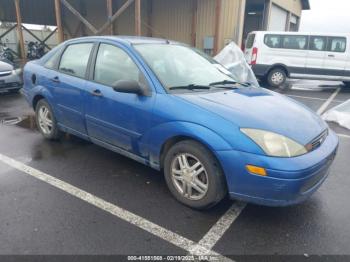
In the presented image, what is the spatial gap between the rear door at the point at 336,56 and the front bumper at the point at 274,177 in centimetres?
975

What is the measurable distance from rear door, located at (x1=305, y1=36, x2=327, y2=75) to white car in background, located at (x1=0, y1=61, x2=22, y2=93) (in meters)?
9.54

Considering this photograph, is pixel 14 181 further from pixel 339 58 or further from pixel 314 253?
pixel 339 58

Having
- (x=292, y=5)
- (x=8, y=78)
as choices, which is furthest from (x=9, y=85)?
(x=292, y=5)

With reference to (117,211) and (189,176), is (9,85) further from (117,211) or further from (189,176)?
(189,176)

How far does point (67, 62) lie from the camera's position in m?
4.23

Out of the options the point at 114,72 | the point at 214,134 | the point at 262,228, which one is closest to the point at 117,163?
the point at 114,72

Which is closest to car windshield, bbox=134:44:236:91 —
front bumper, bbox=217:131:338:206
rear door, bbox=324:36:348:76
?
front bumper, bbox=217:131:338:206

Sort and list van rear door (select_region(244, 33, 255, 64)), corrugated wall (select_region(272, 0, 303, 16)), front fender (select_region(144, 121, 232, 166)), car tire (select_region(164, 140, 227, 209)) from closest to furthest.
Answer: front fender (select_region(144, 121, 232, 166)), car tire (select_region(164, 140, 227, 209)), van rear door (select_region(244, 33, 255, 64)), corrugated wall (select_region(272, 0, 303, 16))

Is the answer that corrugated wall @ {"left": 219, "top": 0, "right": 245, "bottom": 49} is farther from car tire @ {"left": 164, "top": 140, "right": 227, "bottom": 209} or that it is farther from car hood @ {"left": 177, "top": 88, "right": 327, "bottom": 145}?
car tire @ {"left": 164, "top": 140, "right": 227, "bottom": 209}

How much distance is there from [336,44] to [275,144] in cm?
1027

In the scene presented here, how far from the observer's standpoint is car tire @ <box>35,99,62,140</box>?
454 cm

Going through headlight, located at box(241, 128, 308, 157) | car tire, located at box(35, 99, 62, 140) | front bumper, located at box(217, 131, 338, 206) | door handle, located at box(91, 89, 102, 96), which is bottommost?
car tire, located at box(35, 99, 62, 140)

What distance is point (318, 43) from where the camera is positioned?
11.1 meters

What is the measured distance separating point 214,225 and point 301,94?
27.7ft
